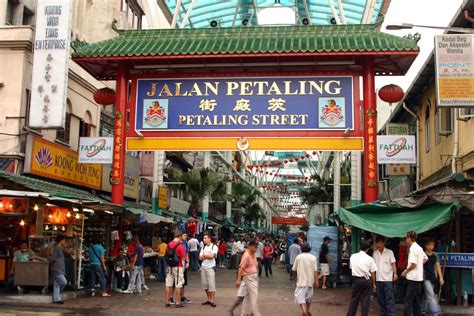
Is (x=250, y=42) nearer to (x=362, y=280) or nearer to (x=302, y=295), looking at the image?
(x=302, y=295)

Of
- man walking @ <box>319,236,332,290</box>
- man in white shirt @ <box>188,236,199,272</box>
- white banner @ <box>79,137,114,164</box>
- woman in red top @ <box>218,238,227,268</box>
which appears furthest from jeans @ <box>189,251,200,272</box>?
white banner @ <box>79,137,114,164</box>

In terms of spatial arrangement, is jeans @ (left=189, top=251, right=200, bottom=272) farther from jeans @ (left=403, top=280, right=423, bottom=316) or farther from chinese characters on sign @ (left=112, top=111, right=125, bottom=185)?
jeans @ (left=403, top=280, right=423, bottom=316)

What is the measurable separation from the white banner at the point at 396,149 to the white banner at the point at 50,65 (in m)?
10.3

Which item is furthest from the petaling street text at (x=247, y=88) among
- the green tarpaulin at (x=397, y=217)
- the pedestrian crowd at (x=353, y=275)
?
the pedestrian crowd at (x=353, y=275)

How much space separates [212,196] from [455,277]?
112 ft

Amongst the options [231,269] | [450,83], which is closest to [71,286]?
[450,83]

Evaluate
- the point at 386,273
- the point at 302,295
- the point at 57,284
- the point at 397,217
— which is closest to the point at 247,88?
the point at 397,217

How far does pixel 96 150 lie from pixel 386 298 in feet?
34.5

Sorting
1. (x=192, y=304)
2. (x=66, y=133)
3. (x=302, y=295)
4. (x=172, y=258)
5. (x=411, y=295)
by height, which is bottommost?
(x=192, y=304)

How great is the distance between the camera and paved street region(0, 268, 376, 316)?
1339 centimetres

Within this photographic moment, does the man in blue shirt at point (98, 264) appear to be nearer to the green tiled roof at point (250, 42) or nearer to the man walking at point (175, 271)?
the man walking at point (175, 271)

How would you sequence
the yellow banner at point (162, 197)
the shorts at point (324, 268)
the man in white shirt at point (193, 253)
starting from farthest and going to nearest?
1. the yellow banner at point (162, 197)
2. the man in white shirt at point (193, 253)
3. the shorts at point (324, 268)

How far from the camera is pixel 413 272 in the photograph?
11438mm

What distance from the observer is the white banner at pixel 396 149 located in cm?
1666
